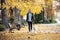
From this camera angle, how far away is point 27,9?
1498 centimetres

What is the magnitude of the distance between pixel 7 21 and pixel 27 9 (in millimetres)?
423

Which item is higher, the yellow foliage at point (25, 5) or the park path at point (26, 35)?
the yellow foliage at point (25, 5)

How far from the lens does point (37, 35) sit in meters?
14.9

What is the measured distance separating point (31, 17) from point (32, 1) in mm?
293

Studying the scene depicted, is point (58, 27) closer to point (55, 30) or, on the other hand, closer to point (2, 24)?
point (55, 30)

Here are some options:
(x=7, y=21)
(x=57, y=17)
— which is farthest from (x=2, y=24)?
(x=57, y=17)

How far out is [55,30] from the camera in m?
14.9

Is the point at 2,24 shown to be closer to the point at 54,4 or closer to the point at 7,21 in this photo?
the point at 7,21

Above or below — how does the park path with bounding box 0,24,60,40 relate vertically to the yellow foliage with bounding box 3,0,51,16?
below

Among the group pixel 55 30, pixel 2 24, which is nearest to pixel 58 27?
pixel 55 30

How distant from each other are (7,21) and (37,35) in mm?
600

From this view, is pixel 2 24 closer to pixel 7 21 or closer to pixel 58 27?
pixel 7 21

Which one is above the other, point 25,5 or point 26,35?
point 25,5

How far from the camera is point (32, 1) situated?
15.0 m
